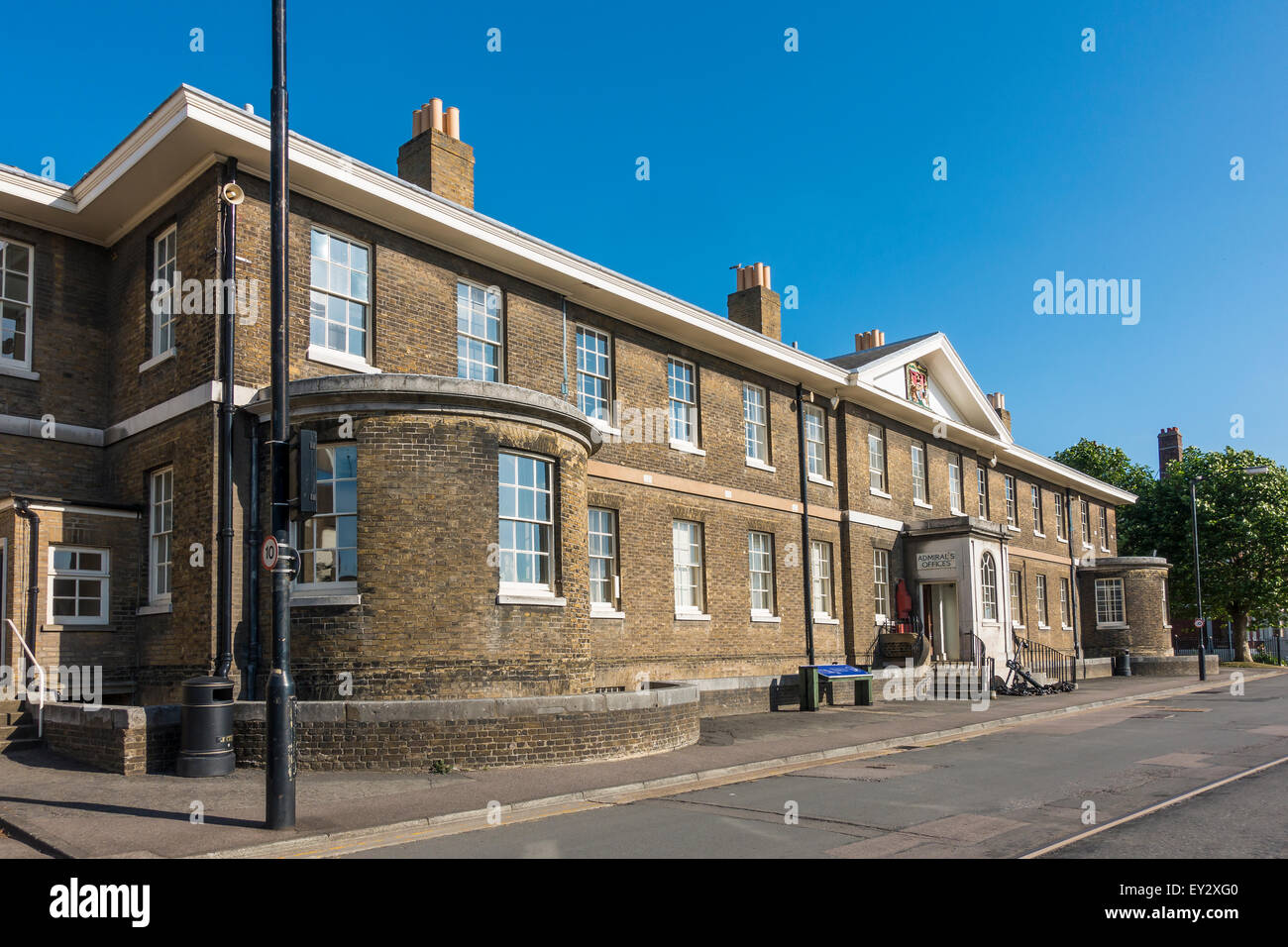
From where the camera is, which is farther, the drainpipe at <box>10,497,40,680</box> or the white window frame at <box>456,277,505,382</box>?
the white window frame at <box>456,277,505,382</box>

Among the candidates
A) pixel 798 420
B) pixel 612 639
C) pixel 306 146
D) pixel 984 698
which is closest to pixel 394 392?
pixel 306 146

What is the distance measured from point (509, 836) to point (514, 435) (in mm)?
6682

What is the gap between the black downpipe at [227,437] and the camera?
13.9 m

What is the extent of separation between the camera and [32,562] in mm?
14695

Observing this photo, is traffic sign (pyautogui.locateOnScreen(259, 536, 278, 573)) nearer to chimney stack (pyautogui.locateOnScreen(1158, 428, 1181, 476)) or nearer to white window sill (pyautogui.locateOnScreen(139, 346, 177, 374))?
white window sill (pyautogui.locateOnScreen(139, 346, 177, 374))

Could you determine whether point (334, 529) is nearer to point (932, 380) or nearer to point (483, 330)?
point (483, 330)

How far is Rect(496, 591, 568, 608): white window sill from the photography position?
13961mm

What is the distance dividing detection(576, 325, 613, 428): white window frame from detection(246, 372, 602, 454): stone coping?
5.90 metres

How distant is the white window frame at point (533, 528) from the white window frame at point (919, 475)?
1827 centimetres

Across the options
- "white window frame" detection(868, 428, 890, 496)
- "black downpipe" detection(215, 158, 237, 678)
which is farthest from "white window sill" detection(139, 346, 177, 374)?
Answer: "white window frame" detection(868, 428, 890, 496)

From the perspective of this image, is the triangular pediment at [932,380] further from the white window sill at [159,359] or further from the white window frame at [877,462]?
the white window sill at [159,359]

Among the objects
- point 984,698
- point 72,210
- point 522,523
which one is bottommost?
point 984,698
